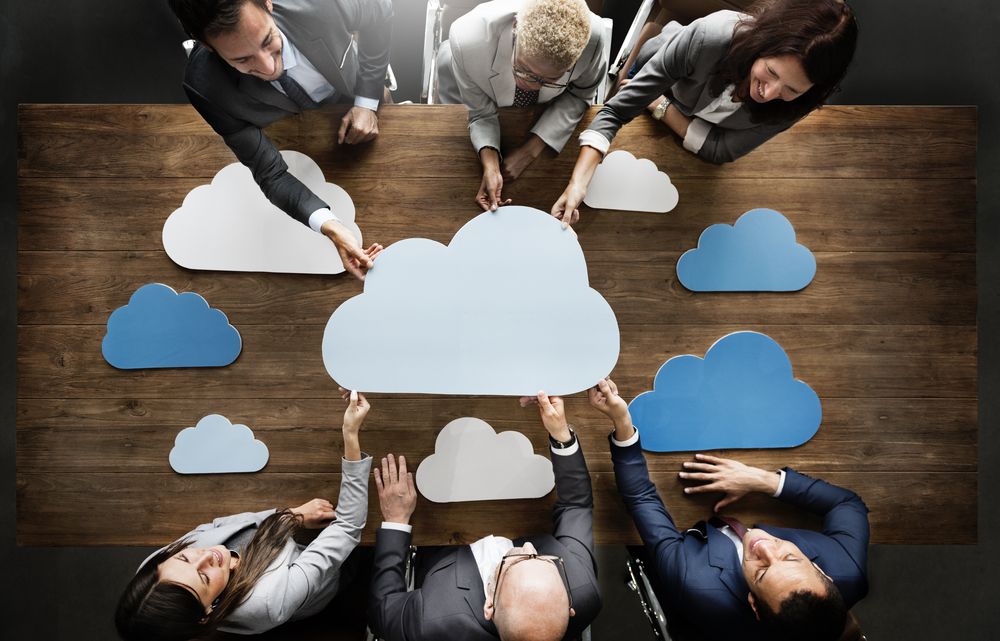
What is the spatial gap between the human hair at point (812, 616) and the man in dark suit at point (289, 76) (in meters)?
1.69

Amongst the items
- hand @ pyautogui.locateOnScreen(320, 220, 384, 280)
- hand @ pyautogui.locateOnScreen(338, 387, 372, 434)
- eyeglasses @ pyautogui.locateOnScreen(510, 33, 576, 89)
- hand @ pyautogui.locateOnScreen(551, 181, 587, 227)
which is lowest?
hand @ pyautogui.locateOnScreen(338, 387, 372, 434)

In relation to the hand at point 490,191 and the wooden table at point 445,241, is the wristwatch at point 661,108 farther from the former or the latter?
the hand at point 490,191

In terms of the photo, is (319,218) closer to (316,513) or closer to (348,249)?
(348,249)

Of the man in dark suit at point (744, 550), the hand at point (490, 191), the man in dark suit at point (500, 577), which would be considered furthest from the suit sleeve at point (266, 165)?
the man in dark suit at point (744, 550)

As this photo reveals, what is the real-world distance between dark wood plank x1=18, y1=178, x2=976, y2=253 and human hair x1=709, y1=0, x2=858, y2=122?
0.56 meters

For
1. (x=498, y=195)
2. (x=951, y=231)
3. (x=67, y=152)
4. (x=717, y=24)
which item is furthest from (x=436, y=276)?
(x=951, y=231)

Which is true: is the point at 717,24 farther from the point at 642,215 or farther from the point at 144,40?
the point at 144,40

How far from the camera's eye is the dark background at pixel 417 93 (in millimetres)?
2811

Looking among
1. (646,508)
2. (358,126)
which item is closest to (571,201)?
(358,126)

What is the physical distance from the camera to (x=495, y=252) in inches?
71.6

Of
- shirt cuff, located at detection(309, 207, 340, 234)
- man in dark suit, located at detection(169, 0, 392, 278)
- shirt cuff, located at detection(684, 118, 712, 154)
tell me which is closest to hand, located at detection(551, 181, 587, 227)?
shirt cuff, located at detection(684, 118, 712, 154)

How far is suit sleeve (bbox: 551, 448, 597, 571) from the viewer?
1787mm

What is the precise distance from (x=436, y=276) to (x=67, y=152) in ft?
4.93

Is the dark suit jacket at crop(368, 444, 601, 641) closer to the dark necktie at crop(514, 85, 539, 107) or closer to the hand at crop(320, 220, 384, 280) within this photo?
the hand at crop(320, 220, 384, 280)
